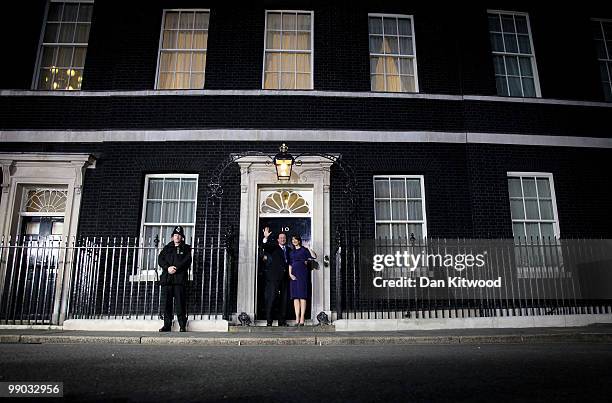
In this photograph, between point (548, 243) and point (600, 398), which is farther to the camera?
point (548, 243)

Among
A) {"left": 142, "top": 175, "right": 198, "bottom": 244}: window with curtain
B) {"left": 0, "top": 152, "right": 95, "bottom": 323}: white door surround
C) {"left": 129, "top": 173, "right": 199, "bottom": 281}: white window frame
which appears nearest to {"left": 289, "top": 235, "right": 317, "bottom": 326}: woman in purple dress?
{"left": 129, "top": 173, "right": 199, "bottom": 281}: white window frame

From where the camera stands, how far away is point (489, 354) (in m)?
5.39

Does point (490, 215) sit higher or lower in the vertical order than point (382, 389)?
higher

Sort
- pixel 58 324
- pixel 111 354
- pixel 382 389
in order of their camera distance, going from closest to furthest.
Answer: pixel 382 389 < pixel 111 354 < pixel 58 324

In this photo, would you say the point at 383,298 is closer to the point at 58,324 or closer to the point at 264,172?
the point at 264,172

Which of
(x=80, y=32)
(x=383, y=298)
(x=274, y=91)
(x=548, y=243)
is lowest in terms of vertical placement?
(x=383, y=298)

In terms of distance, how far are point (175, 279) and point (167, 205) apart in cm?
209

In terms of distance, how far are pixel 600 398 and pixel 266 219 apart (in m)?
Result: 7.10

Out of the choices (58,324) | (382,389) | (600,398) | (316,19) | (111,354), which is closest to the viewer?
(600,398)

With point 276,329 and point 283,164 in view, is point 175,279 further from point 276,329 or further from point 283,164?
point 283,164

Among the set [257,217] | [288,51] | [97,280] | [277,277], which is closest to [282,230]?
[257,217]

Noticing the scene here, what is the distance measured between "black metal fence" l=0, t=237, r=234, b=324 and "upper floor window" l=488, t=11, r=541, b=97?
26.0 ft

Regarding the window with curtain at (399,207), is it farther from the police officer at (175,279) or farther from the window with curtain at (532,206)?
the police officer at (175,279)

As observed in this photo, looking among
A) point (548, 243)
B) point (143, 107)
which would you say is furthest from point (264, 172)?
point (548, 243)
